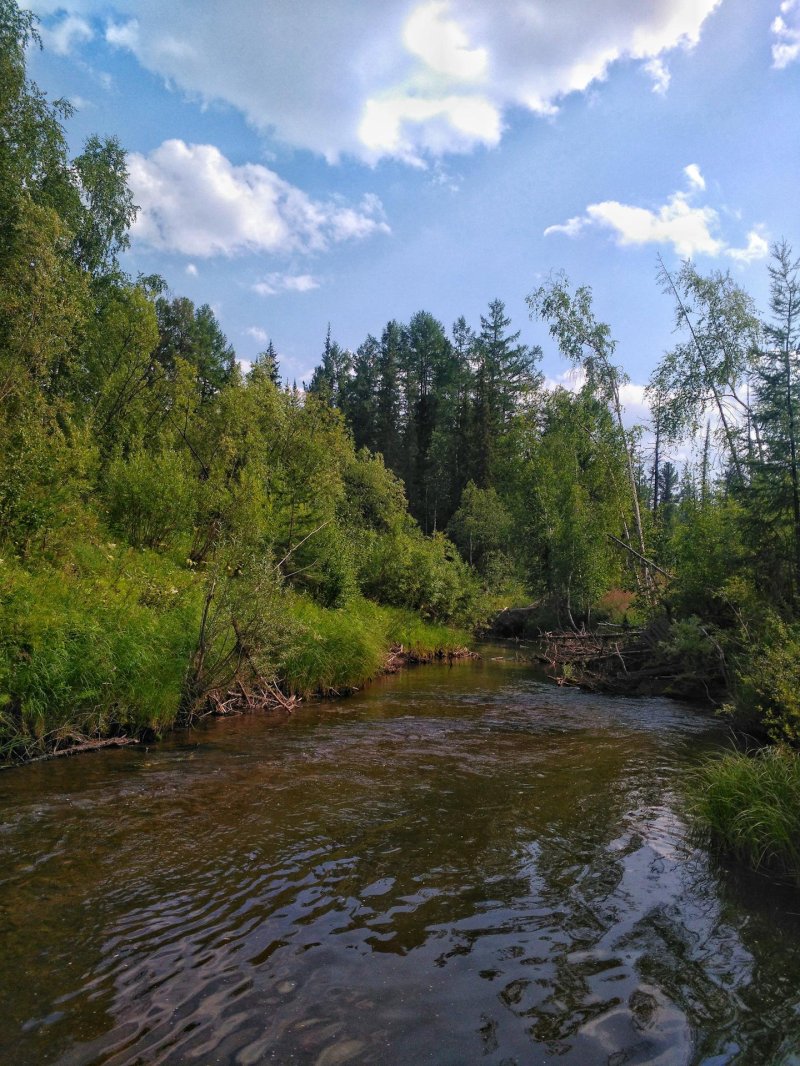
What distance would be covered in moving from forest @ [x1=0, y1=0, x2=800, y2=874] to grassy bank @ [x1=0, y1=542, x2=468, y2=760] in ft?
0.13

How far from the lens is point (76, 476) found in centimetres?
1209

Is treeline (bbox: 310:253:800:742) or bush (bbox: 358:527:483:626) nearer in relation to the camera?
treeline (bbox: 310:253:800:742)

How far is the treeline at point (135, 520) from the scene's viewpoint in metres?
9.78

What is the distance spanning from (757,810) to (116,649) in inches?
342

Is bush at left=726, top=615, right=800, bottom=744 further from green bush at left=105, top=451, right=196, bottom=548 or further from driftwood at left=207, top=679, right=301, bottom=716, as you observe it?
green bush at left=105, top=451, right=196, bottom=548

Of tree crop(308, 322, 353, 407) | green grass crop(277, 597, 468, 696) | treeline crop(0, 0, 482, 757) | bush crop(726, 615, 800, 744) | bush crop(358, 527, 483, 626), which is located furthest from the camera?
tree crop(308, 322, 353, 407)

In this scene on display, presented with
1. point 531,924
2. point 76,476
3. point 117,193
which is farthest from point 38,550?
point 117,193

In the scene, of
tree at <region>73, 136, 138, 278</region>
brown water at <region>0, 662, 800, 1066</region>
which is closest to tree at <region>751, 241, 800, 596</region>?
brown water at <region>0, 662, 800, 1066</region>

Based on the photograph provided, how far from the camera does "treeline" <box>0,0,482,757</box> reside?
9.78 m

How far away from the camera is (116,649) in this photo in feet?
32.4

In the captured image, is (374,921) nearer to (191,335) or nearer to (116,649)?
(116,649)

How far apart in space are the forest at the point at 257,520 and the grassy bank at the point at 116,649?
0.04 m

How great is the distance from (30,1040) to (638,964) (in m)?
3.80

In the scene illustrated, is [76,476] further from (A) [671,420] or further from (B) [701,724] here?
(A) [671,420]
